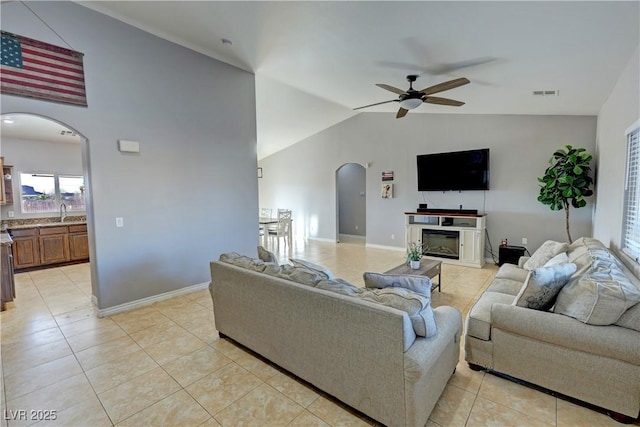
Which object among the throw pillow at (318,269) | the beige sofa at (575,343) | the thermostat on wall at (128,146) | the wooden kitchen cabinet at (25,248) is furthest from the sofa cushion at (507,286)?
the wooden kitchen cabinet at (25,248)

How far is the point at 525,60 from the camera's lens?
2.91 meters

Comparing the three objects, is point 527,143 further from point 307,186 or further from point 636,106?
point 307,186

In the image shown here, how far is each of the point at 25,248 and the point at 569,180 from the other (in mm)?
9178

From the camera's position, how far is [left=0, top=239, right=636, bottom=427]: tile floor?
186 centimetres

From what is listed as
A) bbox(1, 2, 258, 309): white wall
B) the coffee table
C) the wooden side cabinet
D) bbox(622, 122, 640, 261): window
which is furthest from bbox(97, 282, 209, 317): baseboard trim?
bbox(622, 122, 640, 261): window

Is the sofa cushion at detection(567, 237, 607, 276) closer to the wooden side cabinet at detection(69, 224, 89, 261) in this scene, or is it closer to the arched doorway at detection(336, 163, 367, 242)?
the arched doorway at detection(336, 163, 367, 242)

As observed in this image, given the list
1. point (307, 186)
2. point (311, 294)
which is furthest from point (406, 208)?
point (311, 294)

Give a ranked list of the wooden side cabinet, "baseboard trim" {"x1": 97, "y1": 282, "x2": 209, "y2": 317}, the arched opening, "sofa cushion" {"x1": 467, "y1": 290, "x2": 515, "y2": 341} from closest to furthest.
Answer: "sofa cushion" {"x1": 467, "y1": 290, "x2": 515, "y2": 341} < "baseboard trim" {"x1": 97, "y1": 282, "x2": 209, "y2": 317} < the arched opening < the wooden side cabinet

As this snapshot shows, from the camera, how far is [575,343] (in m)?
1.84

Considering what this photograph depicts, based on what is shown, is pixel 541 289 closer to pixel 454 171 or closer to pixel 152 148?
pixel 454 171

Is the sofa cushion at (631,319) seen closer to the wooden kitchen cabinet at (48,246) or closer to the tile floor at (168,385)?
the tile floor at (168,385)

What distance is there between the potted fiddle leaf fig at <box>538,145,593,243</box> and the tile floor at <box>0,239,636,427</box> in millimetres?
2722

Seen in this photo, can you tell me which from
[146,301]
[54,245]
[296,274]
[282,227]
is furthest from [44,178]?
[296,274]

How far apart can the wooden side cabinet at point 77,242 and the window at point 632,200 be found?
26.9 feet
